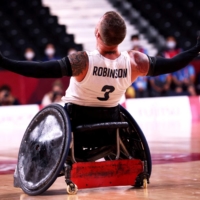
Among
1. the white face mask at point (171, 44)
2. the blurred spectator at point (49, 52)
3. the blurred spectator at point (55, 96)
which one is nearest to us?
the blurred spectator at point (55, 96)

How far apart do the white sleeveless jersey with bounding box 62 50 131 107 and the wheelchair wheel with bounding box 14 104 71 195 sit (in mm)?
229

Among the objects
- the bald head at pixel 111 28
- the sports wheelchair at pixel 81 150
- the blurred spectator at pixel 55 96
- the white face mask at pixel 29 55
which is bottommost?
the blurred spectator at pixel 55 96

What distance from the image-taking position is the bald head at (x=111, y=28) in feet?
19.0

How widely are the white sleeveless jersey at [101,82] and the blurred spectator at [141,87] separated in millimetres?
12856

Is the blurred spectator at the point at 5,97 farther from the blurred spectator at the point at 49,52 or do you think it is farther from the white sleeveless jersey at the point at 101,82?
the white sleeveless jersey at the point at 101,82

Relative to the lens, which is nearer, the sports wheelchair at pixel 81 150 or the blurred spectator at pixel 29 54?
the sports wheelchair at pixel 81 150

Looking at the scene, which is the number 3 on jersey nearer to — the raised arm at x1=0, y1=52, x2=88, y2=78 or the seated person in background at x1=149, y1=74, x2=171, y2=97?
the raised arm at x1=0, y1=52, x2=88, y2=78

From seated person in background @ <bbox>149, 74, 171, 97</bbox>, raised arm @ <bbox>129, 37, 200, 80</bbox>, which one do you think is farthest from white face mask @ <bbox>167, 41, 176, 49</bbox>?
raised arm @ <bbox>129, 37, 200, 80</bbox>

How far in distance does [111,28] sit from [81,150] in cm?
128

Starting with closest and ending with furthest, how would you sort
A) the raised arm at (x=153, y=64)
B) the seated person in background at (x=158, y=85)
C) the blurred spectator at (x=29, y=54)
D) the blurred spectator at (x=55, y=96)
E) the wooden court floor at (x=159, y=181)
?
the wooden court floor at (x=159, y=181), the raised arm at (x=153, y=64), the blurred spectator at (x=55, y=96), the blurred spectator at (x=29, y=54), the seated person in background at (x=158, y=85)

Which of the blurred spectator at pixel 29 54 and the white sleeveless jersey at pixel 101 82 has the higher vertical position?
the white sleeveless jersey at pixel 101 82

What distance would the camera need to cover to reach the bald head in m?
5.79

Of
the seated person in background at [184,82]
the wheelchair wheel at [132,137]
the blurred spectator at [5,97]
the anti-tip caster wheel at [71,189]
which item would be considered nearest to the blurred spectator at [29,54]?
the blurred spectator at [5,97]

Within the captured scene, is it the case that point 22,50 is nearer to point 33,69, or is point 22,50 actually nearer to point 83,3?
point 83,3
